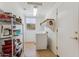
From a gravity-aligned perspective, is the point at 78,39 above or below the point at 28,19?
below

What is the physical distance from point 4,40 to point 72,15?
6.21ft

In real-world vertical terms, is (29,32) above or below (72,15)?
below

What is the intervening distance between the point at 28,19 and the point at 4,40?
19.6 feet

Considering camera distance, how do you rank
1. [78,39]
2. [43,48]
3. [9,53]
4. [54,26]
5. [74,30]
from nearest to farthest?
[78,39] < [74,30] < [9,53] < [54,26] < [43,48]

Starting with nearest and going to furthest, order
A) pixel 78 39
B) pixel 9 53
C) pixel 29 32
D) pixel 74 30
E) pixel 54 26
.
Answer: pixel 78 39
pixel 74 30
pixel 9 53
pixel 54 26
pixel 29 32

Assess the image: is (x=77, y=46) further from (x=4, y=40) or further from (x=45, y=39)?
(x=45, y=39)

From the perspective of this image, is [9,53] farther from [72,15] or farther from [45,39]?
[45,39]

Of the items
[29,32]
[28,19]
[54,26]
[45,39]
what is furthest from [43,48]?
[28,19]

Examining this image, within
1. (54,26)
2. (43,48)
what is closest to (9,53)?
(54,26)

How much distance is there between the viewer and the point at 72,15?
280 centimetres

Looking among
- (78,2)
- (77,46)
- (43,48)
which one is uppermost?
(78,2)

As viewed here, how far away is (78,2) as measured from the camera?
98.8 inches

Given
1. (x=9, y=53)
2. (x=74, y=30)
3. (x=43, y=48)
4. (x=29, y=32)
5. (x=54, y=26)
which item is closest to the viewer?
(x=74, y=30)

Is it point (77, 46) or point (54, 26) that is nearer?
point (77, 46)
